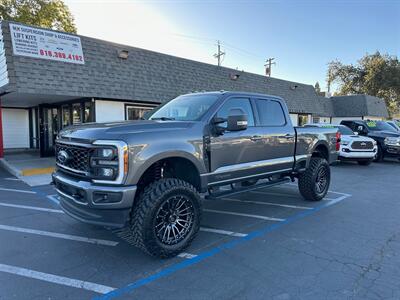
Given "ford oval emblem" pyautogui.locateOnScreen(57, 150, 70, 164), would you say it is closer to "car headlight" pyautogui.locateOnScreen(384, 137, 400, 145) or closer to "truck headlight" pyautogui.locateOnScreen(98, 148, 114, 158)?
"truck headlight" pyautogui.locateOnScreen(98, 148, 114, 158)

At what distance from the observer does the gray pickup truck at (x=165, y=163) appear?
11.1 ft

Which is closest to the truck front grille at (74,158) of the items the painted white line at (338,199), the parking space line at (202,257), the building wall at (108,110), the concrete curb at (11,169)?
the parking space line at (202,257)

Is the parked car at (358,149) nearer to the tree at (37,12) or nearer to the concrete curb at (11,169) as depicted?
the concrete curb at (11,169)

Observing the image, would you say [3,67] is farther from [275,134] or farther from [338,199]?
[338,199]

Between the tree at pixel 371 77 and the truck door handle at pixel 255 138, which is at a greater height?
the tree at pixel 371 77

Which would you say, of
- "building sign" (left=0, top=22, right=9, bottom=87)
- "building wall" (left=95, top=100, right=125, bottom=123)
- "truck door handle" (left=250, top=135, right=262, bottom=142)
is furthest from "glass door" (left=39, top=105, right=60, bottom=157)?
"truck door handle" (left=250, top=135, right=262, bottom=142)

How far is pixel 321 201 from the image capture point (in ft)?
21.9

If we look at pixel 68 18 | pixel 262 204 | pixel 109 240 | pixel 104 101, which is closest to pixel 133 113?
pixel 104 101

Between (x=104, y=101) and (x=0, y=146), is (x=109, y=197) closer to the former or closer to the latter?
(x=104, y=101)

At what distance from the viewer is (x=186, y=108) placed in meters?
4.83

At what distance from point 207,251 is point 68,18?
35.1 meters

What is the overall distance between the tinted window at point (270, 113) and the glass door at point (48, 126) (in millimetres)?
11776

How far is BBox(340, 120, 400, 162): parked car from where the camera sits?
13.5 metres

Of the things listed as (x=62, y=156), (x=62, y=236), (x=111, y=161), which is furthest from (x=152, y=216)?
(x=62, y=236)
